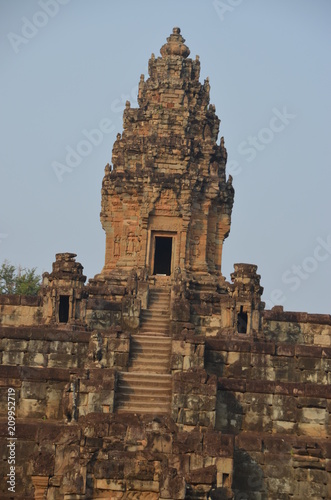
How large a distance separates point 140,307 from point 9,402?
6715mm

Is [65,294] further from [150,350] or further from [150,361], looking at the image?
[150,361]

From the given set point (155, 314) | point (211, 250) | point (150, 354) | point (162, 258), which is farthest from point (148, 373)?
point (162, 258)

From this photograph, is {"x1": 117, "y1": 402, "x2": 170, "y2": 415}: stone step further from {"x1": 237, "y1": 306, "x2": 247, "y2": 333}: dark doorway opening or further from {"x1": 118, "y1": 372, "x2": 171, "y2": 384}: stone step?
{"x1": 237, "y1": 306, "x2": 247, "y2": 333}: dark doorway opening

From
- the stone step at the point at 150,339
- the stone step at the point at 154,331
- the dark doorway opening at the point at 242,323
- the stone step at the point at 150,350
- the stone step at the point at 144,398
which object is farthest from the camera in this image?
the dark doorway opening at the point at 242,323

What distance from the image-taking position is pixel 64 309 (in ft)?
106

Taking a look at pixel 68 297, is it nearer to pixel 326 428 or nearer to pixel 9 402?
pixel 9 402

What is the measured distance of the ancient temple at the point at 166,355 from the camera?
21828 mm

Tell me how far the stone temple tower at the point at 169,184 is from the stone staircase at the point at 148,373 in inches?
172

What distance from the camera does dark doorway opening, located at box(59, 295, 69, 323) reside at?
32031 mm

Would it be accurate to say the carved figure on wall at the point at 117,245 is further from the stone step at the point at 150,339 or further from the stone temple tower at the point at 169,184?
the stone step at the point at 150,339

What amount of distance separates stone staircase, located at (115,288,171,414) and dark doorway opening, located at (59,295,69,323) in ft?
7.09

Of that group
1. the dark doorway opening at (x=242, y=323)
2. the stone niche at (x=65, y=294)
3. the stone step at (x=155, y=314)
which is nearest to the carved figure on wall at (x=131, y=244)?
the stone step at (x=155, y=314)

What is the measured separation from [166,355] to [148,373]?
1.19 metres

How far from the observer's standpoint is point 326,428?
26531mm
